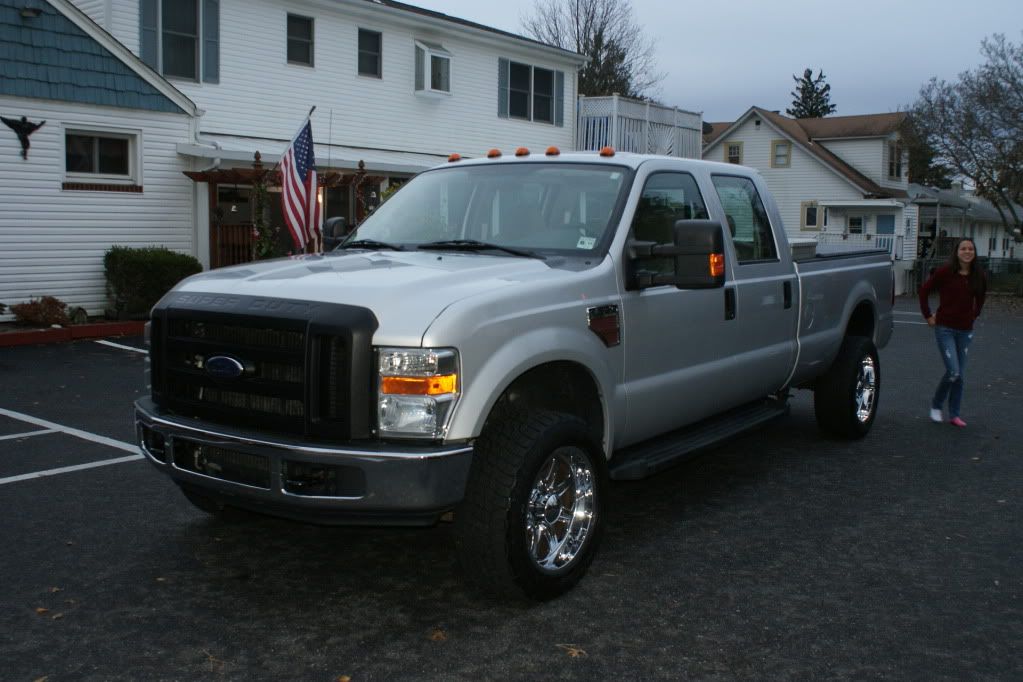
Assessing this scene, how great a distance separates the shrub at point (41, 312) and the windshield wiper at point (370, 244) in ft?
33.6

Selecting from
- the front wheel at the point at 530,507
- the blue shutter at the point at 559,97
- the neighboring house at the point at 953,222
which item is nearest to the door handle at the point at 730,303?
the front wheel at the point at 530,507

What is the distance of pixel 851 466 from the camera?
744 centimetres

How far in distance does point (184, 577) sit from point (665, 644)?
229cm

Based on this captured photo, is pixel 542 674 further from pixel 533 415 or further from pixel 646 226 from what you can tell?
pixel 646 226

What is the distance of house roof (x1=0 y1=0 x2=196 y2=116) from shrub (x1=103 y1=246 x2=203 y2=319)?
7.91ft

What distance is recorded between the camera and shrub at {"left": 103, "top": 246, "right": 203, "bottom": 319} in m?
15.9

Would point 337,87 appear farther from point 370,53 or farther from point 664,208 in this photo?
point 664,208

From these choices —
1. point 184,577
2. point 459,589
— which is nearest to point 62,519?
point 184,577

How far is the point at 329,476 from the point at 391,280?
0.90 meters

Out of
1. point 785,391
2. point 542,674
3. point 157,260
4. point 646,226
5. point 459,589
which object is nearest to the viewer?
point 542,674

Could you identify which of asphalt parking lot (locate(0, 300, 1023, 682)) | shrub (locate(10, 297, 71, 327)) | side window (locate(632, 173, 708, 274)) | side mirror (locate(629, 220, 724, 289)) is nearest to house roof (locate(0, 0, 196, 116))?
shrub (locate(10, 297, 71, 327))

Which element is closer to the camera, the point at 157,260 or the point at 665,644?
the point at 665,644

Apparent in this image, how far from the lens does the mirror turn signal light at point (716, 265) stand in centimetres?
514

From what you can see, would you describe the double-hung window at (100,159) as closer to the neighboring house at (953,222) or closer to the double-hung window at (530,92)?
the double-hung window at (530,92)
